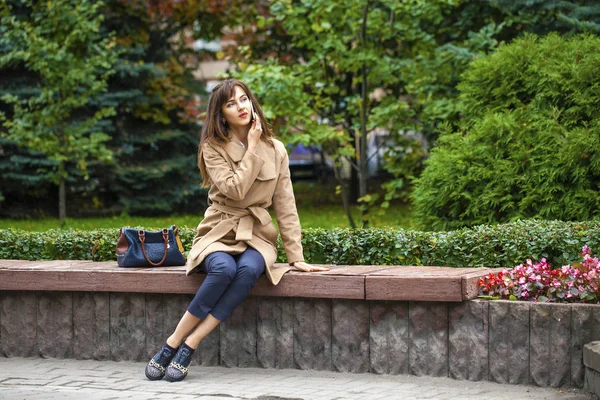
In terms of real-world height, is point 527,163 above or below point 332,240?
above

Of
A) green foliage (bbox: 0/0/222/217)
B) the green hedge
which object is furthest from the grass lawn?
the green hedge

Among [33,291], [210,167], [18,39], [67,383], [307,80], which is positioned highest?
[18,39]

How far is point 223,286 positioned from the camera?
6062 mm

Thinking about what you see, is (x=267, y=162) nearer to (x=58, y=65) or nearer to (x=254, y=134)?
(x=254, y=134)

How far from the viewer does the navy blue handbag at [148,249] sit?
22.1 ft

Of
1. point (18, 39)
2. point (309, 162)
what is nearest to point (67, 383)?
point (18, 39)

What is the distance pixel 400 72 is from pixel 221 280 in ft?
24.6

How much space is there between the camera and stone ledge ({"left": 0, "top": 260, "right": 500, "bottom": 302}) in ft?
19.3

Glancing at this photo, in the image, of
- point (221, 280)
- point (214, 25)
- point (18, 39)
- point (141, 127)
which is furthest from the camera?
point (214, 25)

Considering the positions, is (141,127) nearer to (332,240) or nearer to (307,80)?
(307,80)

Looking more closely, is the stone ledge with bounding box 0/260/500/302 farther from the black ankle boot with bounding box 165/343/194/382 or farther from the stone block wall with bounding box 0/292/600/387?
the black ankle boot with bounding box 165/343/194/382

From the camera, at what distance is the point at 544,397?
5402mm

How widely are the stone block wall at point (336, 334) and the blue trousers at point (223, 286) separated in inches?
14.1

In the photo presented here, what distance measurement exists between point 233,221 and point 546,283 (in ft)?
6.47
